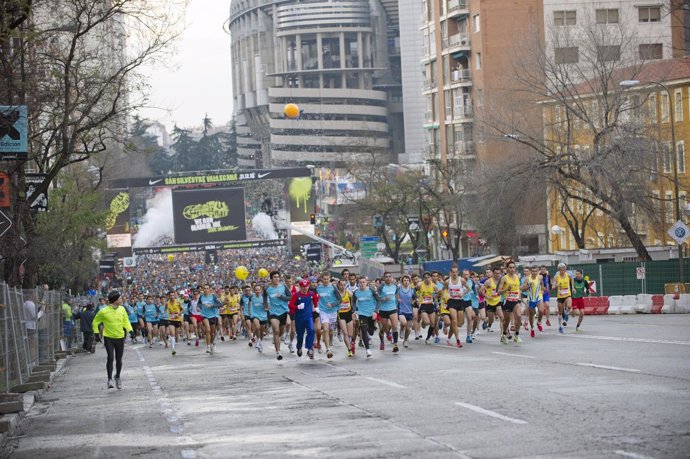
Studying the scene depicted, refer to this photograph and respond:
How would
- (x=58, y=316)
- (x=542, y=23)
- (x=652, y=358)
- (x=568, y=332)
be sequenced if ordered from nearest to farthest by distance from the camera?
(x=652, y=358) < (x=568, y=332) < (x=58, y=316) < (x=542, y=23)

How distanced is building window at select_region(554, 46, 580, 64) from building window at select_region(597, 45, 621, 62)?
1.44m

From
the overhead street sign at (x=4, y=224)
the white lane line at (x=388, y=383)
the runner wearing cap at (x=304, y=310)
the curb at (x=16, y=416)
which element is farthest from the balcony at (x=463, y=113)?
the white lane line at (x=388, y=383)

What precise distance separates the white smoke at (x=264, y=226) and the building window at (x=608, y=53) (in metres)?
52.1

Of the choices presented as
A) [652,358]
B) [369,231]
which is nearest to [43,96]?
[652,358]

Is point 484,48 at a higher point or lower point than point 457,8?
lower

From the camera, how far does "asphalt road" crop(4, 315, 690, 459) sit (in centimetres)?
1146

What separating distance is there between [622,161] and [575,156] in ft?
6.36

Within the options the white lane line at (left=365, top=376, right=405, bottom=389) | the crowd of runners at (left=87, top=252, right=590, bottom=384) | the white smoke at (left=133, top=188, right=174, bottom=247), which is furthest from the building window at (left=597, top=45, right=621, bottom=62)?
the white smoke at (left=133, top=188, right=174, bottom=247)

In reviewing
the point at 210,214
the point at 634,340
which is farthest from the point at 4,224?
the point at 210,214

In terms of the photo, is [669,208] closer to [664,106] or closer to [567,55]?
[664,106]

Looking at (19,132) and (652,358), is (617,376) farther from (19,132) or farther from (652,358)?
(19,132)

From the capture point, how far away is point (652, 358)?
20.4 meters

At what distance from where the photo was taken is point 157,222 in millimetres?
110688

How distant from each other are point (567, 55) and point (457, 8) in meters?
35.9
